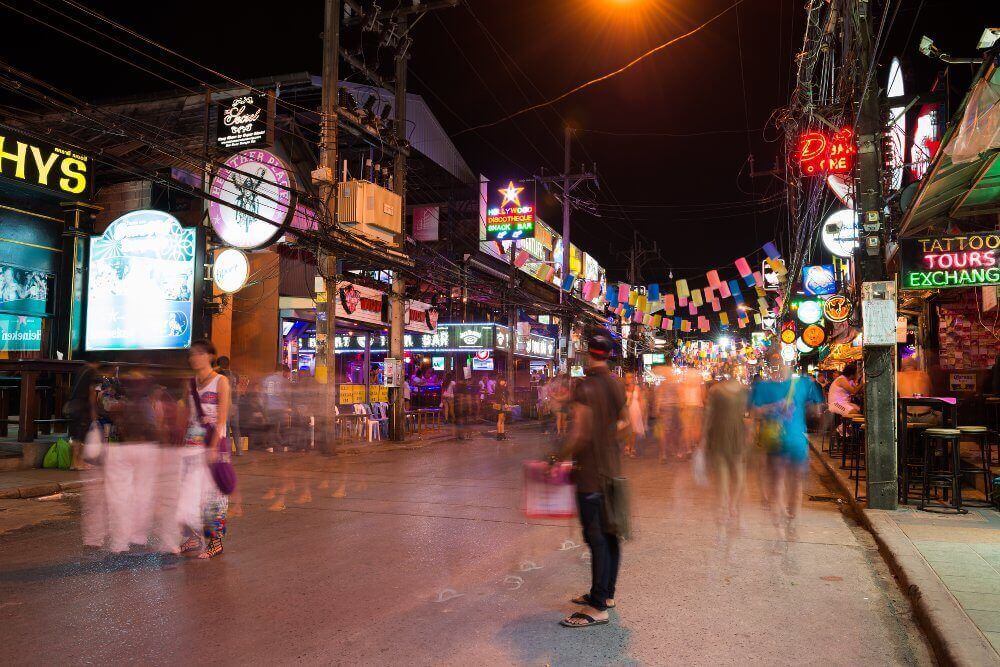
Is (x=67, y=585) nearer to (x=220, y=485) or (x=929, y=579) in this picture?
(x=220, y=485)

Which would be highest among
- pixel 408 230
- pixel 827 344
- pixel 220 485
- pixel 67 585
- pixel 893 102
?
pixel 408 230

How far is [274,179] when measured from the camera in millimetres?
16391

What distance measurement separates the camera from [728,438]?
8180 millimetres

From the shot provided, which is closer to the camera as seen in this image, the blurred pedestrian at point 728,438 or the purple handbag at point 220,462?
the purple handbag at point 220,462

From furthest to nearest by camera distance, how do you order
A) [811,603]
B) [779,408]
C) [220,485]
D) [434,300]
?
[434,300], [779,408], [220,485], [811,603]

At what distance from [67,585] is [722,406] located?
6943 millimetres

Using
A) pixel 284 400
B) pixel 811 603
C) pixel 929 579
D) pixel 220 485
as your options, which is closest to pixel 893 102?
pixel 929 579

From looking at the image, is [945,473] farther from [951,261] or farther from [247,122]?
[247,122]

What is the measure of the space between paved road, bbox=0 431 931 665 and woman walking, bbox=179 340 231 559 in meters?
0.29

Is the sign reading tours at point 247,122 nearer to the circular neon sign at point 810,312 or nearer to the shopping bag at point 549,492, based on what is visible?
the shopping bag at point 549,492

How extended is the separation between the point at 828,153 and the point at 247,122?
14224 mm

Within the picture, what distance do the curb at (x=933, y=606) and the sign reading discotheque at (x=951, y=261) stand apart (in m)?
3.33

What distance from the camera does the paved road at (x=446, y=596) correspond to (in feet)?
14.4

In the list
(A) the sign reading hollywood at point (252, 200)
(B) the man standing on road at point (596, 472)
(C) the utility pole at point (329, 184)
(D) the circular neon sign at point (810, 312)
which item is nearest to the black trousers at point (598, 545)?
(B) the man standing on road at point (596, 472)
